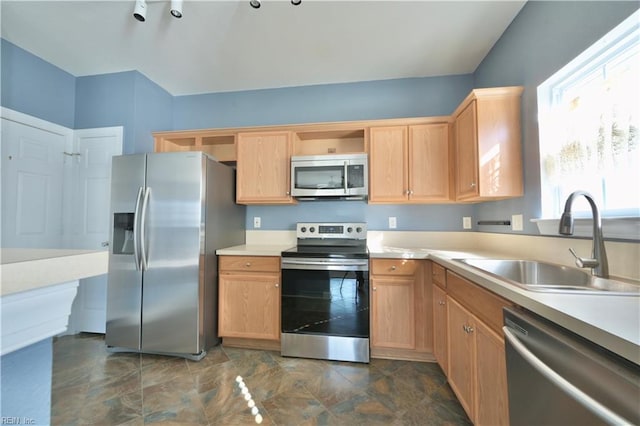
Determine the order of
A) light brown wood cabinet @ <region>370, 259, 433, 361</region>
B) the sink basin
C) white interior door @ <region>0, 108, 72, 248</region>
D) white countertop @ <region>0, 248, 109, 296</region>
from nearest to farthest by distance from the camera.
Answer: white countertop @ <region>0, 248, 109, 296</region> → the sink basin → light brown wood cabinet @ <region>370, 259, 433, 361</region> → white interior door @ <region>0, 108, 72, 248</region>

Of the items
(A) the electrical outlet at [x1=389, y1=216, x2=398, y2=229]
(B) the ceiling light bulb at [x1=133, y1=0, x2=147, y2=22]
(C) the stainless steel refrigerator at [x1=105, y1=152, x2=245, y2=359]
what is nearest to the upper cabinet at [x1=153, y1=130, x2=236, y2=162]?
(C) the stainless steel refrigerator at [x1=105, y1=152, x2=245, y2=359]

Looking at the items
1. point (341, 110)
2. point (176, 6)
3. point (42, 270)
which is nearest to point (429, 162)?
point (341, 110)

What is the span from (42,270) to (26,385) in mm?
262

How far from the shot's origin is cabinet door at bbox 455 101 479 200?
1.86m

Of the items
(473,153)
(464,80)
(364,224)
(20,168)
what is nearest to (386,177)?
(364,224)

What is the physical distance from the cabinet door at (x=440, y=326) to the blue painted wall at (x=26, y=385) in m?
1.89

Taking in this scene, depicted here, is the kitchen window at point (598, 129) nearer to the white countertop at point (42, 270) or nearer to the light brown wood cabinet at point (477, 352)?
the light brown wood cabinet at point (477, 352)

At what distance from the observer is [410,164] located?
2.38 meters

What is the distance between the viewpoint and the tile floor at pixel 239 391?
1.51m

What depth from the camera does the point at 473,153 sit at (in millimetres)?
1889

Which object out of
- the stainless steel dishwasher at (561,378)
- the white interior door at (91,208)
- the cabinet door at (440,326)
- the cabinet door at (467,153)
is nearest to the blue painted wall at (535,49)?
the cabinet door at (467,153)

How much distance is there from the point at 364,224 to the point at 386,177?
20.7 inches

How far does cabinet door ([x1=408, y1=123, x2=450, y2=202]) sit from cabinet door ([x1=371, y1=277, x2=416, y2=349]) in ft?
2.74

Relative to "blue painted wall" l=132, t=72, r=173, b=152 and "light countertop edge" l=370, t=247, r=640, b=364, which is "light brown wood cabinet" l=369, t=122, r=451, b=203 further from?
"blue painted wall" l=132, t=72, r=173, b=152
